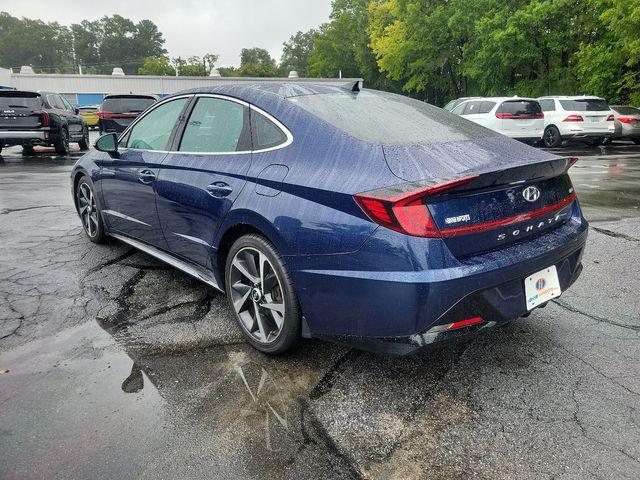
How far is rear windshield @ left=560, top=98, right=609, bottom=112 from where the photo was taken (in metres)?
16.4

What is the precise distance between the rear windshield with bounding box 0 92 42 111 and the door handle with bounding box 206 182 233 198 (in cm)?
1296

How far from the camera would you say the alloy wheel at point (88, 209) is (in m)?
5.09

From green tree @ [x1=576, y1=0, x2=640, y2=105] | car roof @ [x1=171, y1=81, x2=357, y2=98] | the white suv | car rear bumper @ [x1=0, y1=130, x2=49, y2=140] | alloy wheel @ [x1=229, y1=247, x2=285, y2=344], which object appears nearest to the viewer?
alloy wheel @ [x1=229, y1=247, x2=285, y2=344]

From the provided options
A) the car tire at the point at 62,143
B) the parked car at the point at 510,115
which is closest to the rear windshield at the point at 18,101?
the car tire at the point at 62,143

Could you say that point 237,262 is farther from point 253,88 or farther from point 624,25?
point 624,25

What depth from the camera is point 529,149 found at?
9.57ft

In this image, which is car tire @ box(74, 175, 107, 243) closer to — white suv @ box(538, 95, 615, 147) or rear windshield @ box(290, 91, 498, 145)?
rear windshield @ box(290, 91, 498, 145)

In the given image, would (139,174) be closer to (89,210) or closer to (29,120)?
(89,210)

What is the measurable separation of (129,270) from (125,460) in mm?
2625

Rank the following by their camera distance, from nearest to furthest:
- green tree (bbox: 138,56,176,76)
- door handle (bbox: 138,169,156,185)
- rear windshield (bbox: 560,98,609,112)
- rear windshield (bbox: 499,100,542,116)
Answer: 1. door handle (bbox: 138,169,156,185)
2. rear windshield (bbox: 499,100,542,116)
3. rear windshield (bbox: 560,98,609,112)
4. green tree (bbox: 138,56,176,76)

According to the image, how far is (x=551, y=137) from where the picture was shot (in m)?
16.8

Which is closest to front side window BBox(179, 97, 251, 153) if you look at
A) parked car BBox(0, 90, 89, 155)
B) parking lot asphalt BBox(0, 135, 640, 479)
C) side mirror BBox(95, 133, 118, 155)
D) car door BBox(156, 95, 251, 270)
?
car door BBox(156, 95, 251, 270)

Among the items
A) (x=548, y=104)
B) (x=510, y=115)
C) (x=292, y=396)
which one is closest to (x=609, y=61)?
(x=548, y=104)

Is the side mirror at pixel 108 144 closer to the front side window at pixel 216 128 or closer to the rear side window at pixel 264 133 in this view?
the front side window at pixel 216 128
